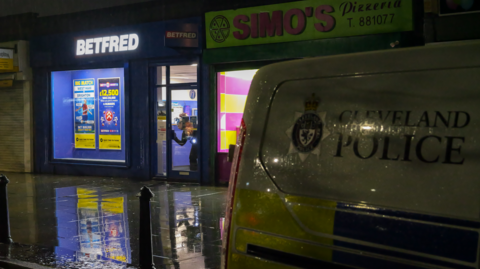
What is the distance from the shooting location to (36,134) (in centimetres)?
1747

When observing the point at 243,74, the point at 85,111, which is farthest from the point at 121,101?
the point at 243,74

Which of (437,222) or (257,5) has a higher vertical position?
(257,5)

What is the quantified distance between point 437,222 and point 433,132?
1.28ft

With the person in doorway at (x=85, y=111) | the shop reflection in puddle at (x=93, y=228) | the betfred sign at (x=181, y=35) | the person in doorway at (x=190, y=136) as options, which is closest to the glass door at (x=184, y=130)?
the person in doorway at (x=190, y=136)

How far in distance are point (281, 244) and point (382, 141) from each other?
750mm

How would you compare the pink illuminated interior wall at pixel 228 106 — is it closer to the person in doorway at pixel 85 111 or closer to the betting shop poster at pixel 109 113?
the betting shop poster at pixel 109 113

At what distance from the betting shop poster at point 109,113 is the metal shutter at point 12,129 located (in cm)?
337

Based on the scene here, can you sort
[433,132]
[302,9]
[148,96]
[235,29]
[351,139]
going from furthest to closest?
1. [148,96]
2. [235,29]
3. [302,9]
4. [351,139]
5. [433,132]

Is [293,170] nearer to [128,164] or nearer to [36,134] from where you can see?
[128,164]

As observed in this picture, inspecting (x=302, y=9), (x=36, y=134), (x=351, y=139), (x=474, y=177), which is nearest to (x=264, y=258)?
(x=351, y=139)

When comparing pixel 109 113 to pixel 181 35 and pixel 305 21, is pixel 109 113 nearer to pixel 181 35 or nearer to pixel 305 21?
pixel 181 35

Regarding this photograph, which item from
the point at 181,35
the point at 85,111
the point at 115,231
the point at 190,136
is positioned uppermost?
the point at 181,35

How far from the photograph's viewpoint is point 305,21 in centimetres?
1204

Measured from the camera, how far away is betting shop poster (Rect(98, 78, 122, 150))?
15688 mm
